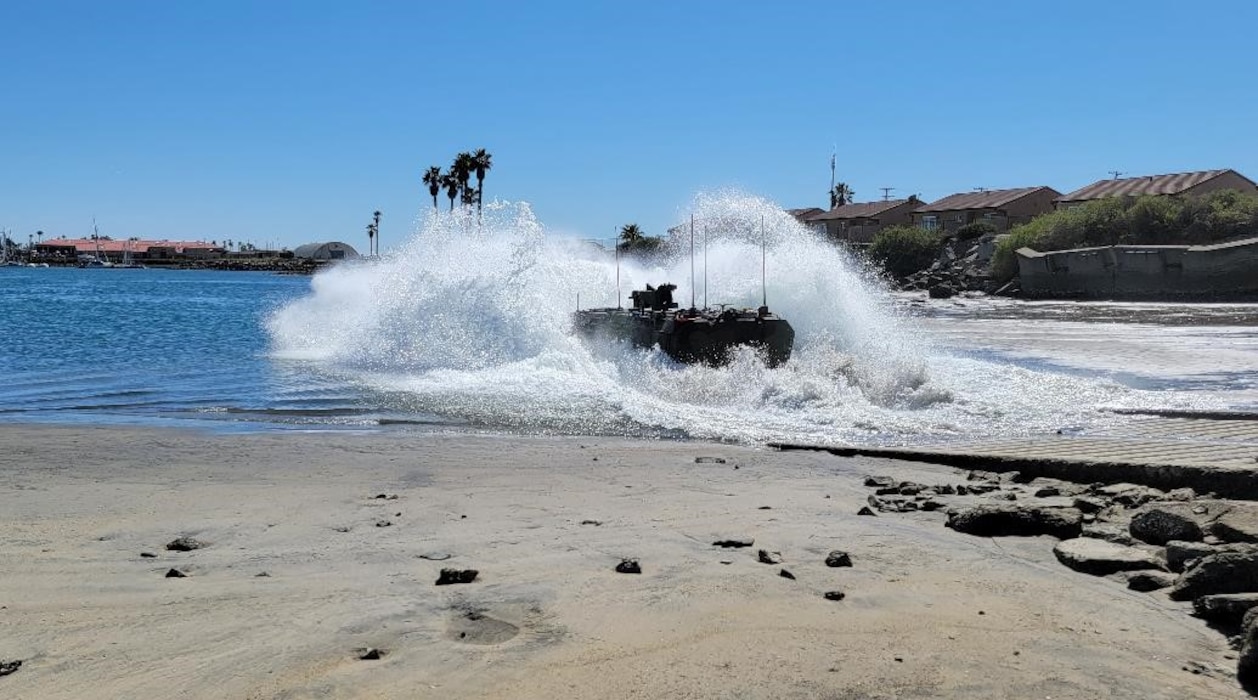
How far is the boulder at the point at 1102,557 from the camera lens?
701cm

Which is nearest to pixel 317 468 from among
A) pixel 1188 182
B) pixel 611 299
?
pixel 611 299

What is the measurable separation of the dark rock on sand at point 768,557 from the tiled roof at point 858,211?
90225 mm

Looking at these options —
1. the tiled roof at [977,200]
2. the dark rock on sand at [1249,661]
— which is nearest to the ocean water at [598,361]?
the dark rock on sand at [1249,661]

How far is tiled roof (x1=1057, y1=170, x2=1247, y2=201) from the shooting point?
7019 cm

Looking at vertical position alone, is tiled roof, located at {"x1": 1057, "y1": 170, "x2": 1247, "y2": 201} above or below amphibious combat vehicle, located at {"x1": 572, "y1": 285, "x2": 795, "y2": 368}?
above

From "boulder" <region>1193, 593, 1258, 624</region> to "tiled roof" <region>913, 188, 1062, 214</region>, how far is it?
8092cm

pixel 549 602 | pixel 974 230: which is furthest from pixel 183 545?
pixel 974 230

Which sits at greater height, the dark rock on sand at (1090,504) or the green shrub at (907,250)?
the green shrub at (907,250)

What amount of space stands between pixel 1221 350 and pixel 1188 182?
5218 cm

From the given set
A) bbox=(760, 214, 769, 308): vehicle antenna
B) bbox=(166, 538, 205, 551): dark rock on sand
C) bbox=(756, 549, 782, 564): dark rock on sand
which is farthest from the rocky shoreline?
bbox=(760, 214, 769, 308): vehicle antenna

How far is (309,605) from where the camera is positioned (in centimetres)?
623

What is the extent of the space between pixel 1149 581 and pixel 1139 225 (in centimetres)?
5766

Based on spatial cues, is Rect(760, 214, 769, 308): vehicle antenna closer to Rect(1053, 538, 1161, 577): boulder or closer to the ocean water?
the ocean water

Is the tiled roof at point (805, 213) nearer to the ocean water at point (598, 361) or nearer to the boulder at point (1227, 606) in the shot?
the ocean water at point (598, 361)
